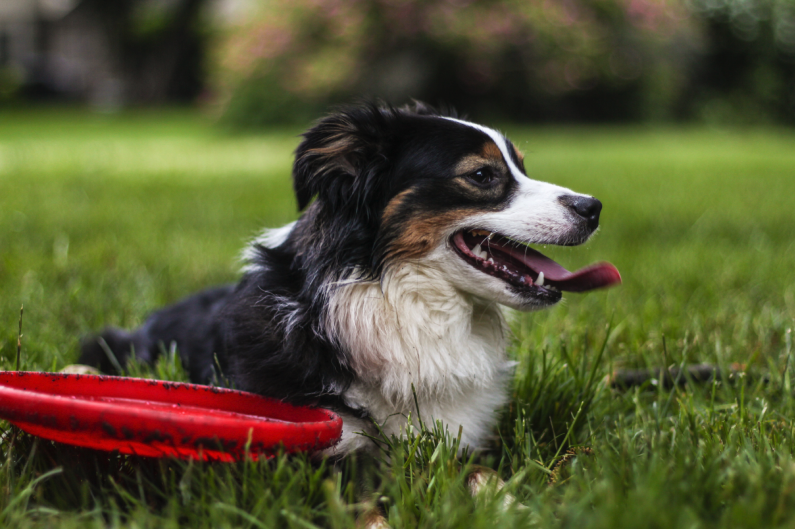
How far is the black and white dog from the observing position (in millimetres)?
2162

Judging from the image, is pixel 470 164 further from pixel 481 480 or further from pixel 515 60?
pixel 515 60

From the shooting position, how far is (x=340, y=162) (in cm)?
225

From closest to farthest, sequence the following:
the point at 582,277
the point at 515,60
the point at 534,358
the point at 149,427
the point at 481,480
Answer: the point at 149,427 → the point at 481,480 → the point at 582,277 → the point at 534,358 → the point at 515,60

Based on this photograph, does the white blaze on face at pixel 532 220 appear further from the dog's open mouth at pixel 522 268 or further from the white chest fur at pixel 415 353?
the white chest fur at pixel 415 353

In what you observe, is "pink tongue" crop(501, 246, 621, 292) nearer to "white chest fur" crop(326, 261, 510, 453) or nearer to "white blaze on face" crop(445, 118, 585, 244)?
"white blaze on face" crop(445, 118, 585, 244)

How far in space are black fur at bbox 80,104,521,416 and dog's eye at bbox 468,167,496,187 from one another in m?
0.05

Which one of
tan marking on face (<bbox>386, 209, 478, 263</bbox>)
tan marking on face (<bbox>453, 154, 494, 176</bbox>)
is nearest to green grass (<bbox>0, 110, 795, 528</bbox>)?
tan marking on face (<bbox>386, 209, 478, 263</bbox>)

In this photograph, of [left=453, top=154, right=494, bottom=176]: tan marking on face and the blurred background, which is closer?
[left=453, top=154, right=494, bottom=176]: tan marking on face

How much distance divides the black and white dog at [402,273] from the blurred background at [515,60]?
11533 mm

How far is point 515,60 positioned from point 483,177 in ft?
44.7

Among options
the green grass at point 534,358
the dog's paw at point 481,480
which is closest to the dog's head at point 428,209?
the green grass at point 534,358

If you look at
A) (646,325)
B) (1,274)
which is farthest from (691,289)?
(1,274)

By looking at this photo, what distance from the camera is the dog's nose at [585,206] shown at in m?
2.30

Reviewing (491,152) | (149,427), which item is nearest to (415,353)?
(491,152)
